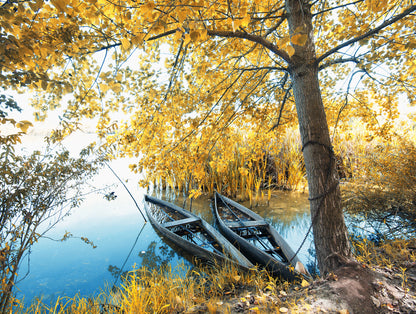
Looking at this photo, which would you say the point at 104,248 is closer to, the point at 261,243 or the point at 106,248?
the point at 106,248

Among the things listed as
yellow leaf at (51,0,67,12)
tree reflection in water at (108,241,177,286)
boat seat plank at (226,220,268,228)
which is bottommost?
tree reflection in water at (108,241,177,286)

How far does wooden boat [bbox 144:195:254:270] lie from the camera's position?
3.51 meters

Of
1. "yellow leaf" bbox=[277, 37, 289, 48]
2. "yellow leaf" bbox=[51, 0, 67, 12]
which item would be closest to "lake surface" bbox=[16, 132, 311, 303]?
"yellow leaf" bbox=[51, 0, 67, 12]

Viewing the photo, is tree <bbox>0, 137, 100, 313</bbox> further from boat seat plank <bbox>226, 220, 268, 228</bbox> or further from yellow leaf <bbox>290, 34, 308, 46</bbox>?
boat seat plank <bbox>226, 220, 268, 228</bbox>

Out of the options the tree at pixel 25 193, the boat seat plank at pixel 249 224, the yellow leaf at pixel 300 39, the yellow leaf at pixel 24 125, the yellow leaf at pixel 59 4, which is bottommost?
the boat seat plank at pixel 249 224

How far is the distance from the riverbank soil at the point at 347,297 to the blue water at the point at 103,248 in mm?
1524

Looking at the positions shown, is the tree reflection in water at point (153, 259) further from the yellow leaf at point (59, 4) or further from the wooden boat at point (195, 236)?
the yellow leaf at point (59, 4)

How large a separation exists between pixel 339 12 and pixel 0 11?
4.09 meters

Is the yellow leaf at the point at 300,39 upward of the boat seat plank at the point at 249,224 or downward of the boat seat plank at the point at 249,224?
upward

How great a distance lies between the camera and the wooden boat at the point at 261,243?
3.10 metres

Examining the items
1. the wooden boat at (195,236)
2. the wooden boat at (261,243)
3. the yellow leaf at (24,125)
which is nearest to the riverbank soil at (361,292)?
the wooden boat at (261,243)

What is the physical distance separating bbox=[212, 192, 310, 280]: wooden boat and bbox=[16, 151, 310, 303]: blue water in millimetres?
469

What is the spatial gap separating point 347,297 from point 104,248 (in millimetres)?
4672

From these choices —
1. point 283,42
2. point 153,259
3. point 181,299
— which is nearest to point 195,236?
point 153,259
